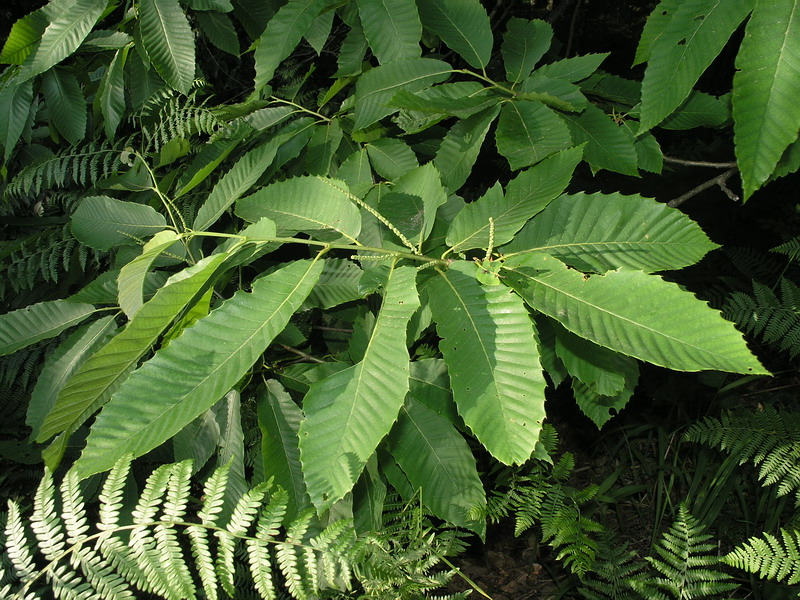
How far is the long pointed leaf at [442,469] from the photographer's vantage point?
116 centimetres

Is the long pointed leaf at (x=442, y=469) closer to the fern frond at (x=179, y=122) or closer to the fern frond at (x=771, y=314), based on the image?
the fern frond at (x=179, y=122)

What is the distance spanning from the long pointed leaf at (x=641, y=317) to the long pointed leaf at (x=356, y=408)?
0.22m

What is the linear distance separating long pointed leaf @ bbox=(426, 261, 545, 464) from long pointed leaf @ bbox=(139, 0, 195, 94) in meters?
1.03

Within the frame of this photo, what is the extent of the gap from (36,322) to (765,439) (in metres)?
2.53

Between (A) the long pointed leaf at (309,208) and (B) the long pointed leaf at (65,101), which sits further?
(B) the long pointed leaf at (65,101)

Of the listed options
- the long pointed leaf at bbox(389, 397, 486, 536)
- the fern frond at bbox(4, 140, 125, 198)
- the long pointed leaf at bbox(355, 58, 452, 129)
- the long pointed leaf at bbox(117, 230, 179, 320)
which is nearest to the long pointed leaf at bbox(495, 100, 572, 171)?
the long pointed leaf at bbox(355, 58, 452, 129)

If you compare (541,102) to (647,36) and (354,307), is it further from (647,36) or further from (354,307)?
(354,307)

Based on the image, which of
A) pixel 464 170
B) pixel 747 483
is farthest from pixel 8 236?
pixel 747 483

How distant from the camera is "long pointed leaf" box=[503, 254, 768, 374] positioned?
0.72 metres

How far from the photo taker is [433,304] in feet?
3.00

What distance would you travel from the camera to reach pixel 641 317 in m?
0.77

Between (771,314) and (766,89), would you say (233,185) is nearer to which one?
(766,89)

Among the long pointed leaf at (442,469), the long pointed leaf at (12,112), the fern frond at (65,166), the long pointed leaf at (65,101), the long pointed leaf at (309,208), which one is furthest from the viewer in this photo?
the fern frond at (65,166)

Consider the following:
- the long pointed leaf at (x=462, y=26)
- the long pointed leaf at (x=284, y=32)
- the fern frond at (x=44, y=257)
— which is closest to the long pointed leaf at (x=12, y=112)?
the fern frond at (x=44, y=257)
